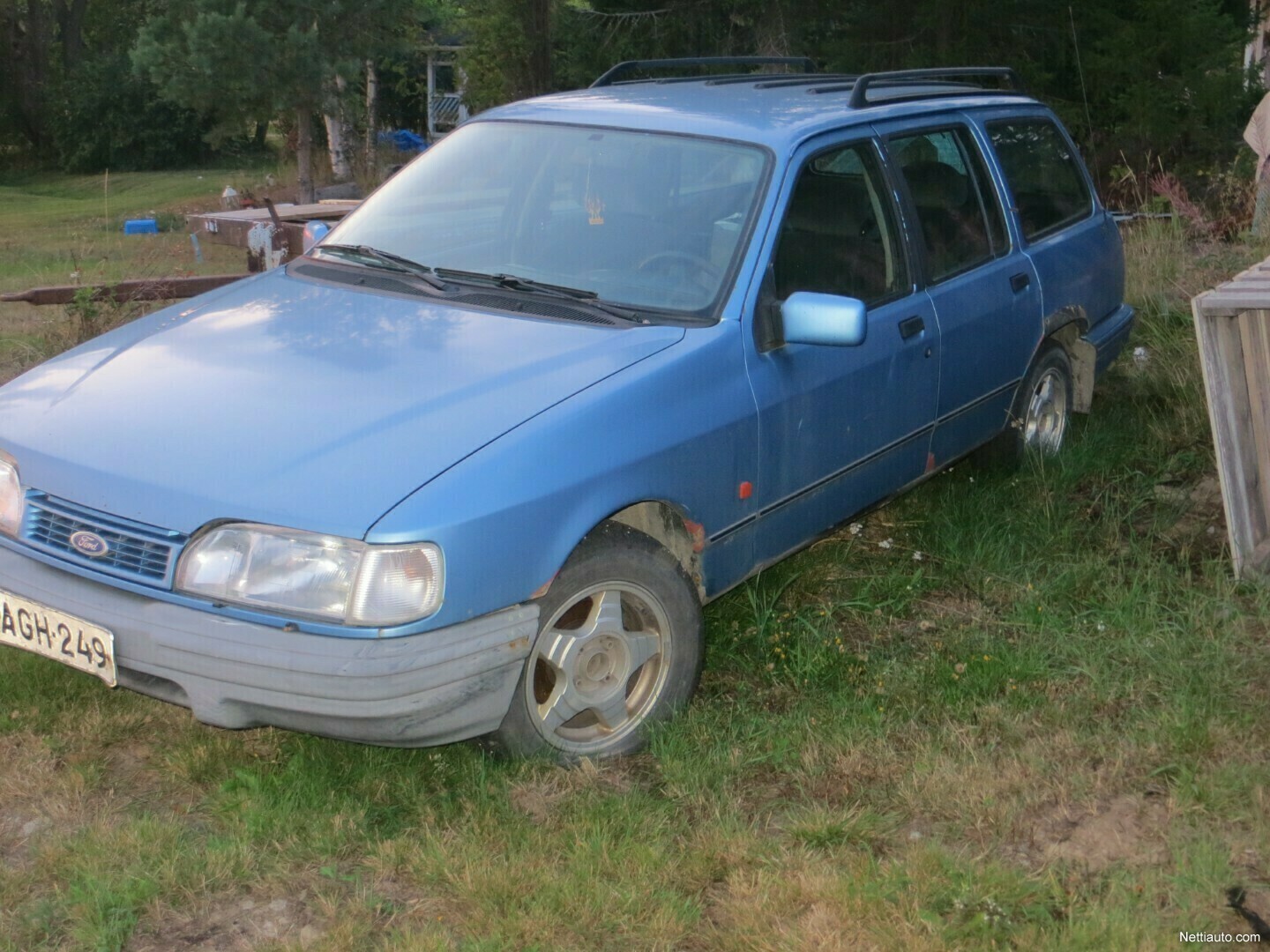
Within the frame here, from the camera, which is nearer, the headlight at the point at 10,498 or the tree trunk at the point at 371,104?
the headlight at the point at 10,498

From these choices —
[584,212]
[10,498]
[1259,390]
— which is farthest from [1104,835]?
[10,498]

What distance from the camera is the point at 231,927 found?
2994 millimetres

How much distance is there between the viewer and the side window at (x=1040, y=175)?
5508mm

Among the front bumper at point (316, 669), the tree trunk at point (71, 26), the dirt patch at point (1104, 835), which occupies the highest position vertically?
the tree trunk at point (71, 26)

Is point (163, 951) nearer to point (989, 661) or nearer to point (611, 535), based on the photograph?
point (611, 535)

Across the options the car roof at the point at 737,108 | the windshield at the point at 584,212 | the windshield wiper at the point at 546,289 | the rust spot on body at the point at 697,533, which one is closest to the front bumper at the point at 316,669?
the rust spot on body at the point at 697,533

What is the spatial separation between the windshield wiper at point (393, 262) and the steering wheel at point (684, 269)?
2.09 ft

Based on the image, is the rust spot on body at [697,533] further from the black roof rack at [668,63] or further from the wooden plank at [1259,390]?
the black roof rack at [668,63]

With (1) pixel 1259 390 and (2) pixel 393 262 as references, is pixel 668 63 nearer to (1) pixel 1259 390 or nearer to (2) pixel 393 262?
(2) pixel 393 262

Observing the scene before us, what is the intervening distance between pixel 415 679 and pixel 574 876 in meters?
0.58

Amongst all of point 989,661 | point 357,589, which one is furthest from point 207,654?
point 989,661

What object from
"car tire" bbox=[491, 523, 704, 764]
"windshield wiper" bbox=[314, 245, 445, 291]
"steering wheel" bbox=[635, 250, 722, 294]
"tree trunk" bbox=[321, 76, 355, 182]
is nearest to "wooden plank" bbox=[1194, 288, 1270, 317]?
"steering wheel" bbox=[635, 250, 722, 294]

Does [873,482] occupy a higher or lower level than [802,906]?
higher

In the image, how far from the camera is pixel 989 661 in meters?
4.14
